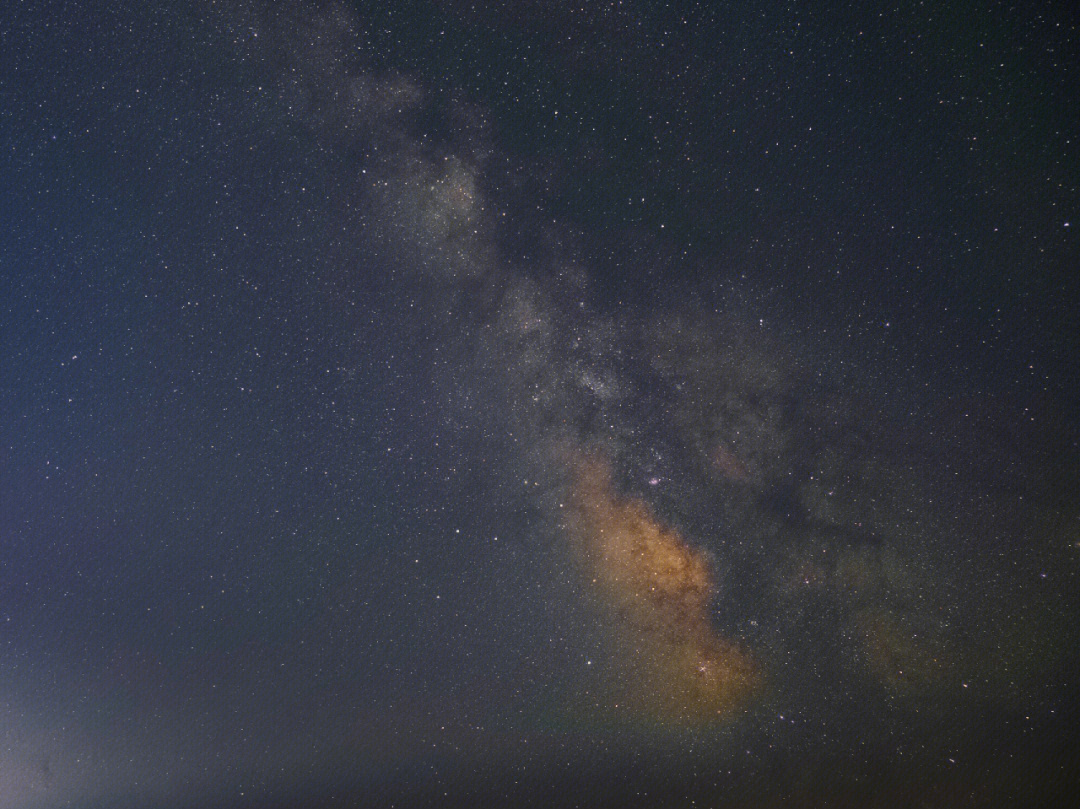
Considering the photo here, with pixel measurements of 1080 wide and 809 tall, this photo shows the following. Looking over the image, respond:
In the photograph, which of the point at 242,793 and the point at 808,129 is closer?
the point at 808,129

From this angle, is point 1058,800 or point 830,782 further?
point 830,782

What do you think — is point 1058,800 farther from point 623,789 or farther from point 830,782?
point 623,789

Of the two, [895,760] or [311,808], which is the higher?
[895,760]

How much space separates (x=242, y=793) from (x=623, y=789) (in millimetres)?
1689

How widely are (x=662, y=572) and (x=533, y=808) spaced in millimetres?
1236

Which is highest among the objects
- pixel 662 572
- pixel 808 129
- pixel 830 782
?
pixel 808 129

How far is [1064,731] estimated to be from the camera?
2338mm

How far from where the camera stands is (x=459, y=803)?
2475 mm

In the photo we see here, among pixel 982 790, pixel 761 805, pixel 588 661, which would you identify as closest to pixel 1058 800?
pixel 982 790

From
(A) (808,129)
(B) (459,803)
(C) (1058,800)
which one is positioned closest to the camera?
(A) (808,129)

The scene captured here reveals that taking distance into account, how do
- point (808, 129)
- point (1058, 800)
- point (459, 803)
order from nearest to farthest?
point (808, 129), point (1058, 800), point (459, 803)

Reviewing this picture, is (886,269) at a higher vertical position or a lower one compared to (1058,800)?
higher


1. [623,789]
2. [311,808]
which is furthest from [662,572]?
[311,808]

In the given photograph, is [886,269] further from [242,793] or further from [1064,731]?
[242,793]
